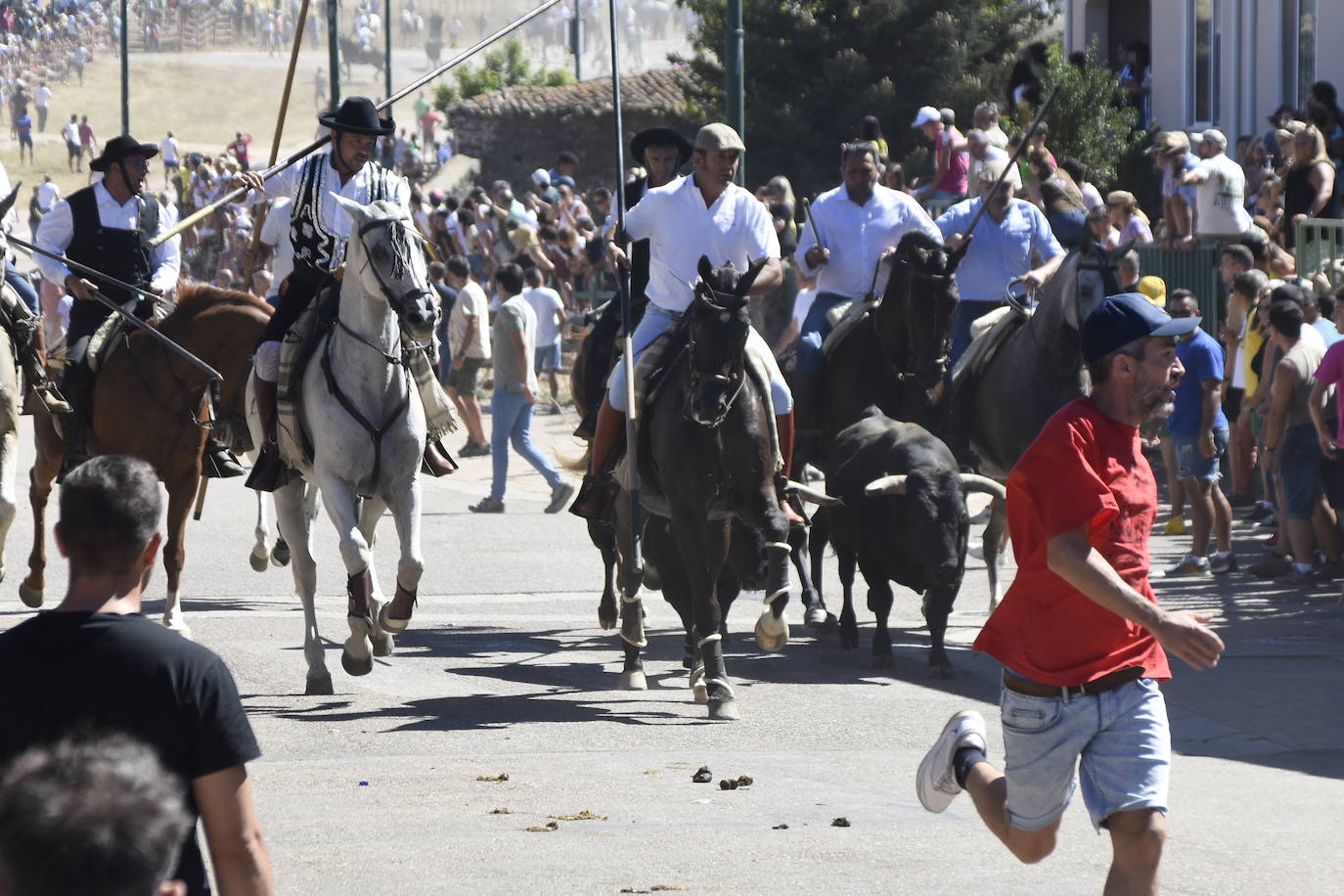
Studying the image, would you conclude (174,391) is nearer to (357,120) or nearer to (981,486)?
(357,120)

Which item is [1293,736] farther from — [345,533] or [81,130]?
[81,130]

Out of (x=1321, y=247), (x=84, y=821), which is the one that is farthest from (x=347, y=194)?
(x=1321, y=247)

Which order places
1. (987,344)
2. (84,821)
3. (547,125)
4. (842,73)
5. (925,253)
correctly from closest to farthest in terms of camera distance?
(84,821), (925,253), (987,344), (842,73), (547,125)

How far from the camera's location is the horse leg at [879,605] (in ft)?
36.2

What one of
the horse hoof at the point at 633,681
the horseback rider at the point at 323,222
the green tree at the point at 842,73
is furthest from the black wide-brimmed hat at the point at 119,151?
the green tree at the point at 842,73

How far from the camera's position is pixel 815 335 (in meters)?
12.9

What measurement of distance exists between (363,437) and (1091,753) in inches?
209

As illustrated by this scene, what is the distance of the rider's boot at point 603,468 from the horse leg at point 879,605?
149cm

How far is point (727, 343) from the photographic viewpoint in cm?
972

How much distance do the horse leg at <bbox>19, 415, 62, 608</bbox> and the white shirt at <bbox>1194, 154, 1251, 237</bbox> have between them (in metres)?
10.4

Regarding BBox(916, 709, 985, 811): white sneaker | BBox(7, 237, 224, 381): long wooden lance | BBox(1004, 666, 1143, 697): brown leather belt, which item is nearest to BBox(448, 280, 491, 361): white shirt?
BBox(7, 237, 224, 381): long wooden lance

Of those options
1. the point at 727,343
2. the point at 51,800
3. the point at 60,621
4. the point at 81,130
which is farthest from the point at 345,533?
the point at 81,130

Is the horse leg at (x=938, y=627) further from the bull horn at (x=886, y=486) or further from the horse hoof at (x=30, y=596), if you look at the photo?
the horse hoof at (x=30, y=596)

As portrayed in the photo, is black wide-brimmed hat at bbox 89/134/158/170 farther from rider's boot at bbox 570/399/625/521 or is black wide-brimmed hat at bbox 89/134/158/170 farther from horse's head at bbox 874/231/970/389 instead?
horse's head at bbox 874/231/970/389
